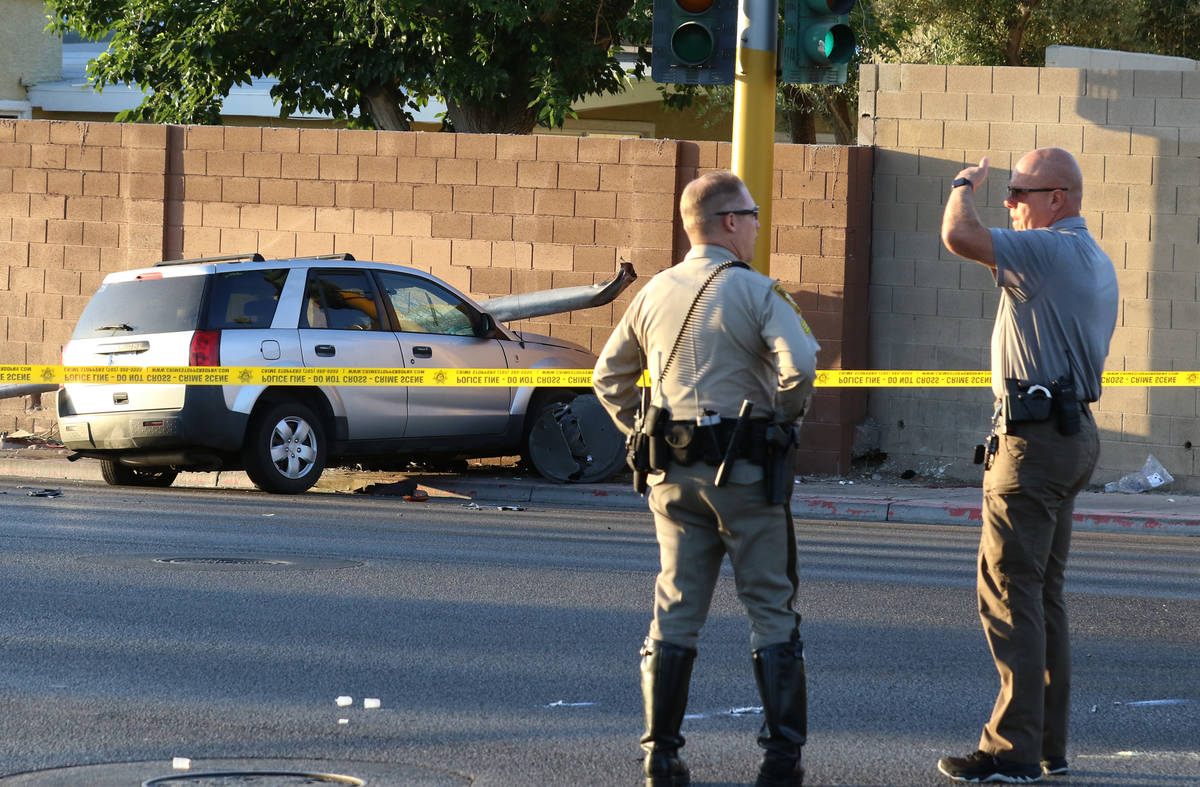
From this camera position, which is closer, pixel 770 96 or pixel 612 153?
pixel 770 96

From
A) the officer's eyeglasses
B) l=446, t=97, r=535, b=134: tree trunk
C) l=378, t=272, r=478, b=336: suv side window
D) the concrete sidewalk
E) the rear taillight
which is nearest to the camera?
the officer's eyeglasses

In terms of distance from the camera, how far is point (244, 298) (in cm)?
1248

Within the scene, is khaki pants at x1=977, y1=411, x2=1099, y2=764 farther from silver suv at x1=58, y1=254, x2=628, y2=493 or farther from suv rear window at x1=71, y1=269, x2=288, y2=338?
suv rear window at x1=71, y1=269, x2=288, y2=338

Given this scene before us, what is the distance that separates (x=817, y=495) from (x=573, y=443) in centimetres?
205

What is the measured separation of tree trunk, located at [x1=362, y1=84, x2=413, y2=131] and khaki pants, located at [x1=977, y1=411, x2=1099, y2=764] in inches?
693

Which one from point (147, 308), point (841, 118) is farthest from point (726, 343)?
point (841, 118)

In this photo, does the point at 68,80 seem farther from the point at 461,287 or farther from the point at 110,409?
the point at 110,409

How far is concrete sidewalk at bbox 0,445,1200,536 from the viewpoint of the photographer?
41.1 ft

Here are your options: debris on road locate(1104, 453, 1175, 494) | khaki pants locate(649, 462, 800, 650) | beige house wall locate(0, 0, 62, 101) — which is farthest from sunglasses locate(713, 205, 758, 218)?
beige house wall locate(0, 0, 62, 101)

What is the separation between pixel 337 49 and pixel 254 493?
931cm

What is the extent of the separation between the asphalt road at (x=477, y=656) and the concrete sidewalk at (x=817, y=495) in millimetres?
1603

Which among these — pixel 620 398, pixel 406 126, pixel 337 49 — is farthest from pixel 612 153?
pixel 620 398

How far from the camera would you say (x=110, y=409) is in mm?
12320

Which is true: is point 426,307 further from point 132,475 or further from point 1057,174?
point 1057,174
